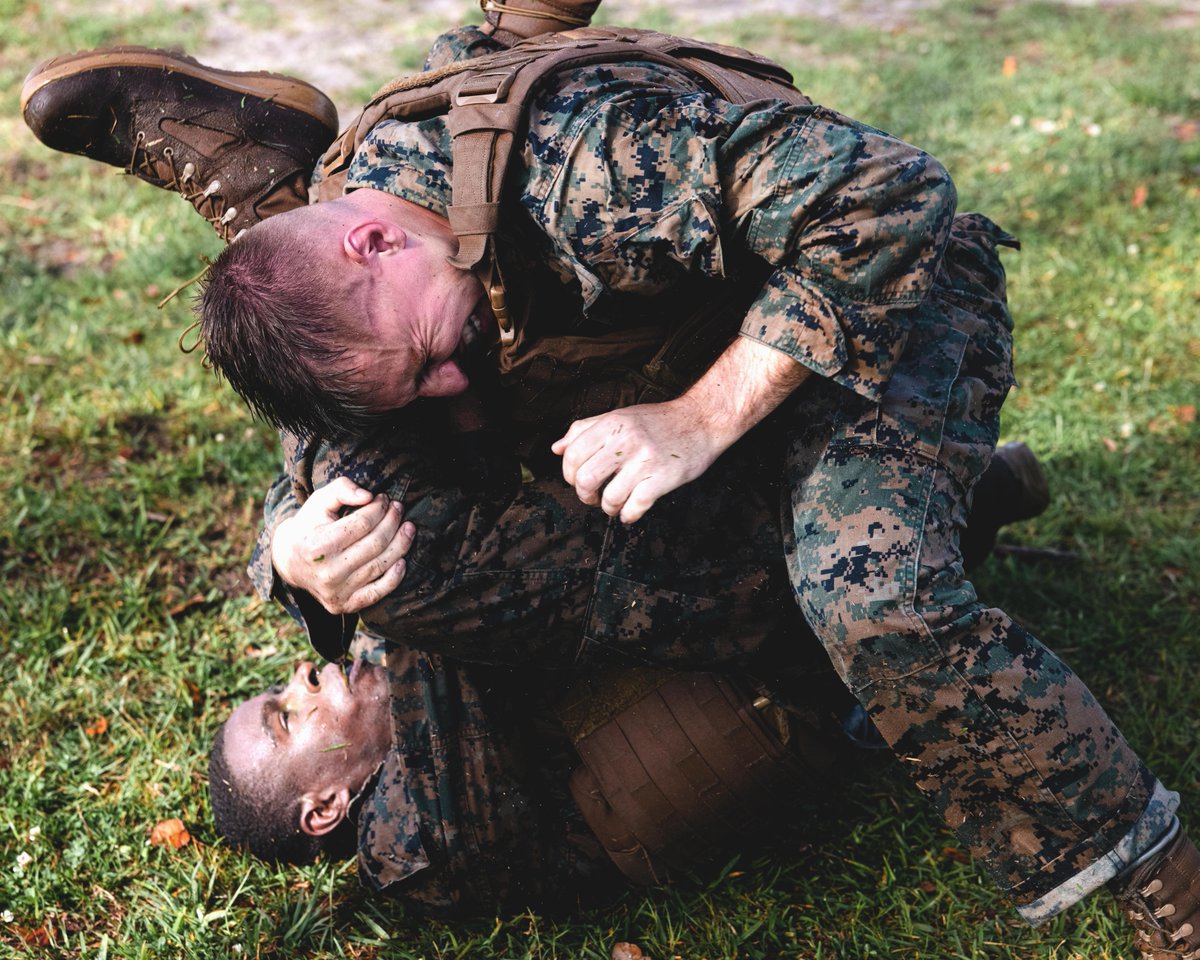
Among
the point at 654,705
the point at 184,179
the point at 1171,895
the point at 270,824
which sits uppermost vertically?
the point at 184,179

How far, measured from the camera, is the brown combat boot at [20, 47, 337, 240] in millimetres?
3379

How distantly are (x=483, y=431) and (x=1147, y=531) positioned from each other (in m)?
2.40

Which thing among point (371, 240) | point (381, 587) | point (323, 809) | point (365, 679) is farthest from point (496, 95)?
point (323, 809)

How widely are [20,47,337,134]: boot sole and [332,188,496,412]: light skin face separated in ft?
3.21

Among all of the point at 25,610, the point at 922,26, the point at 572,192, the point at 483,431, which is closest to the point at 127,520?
the point at 25,610

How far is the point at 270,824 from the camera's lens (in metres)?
3.18

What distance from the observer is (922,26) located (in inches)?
306

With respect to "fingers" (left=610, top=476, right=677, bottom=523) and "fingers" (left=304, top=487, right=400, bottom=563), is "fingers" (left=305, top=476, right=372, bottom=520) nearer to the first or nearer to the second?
"fingers" (left=304, top=487, right=400, bottom=563)

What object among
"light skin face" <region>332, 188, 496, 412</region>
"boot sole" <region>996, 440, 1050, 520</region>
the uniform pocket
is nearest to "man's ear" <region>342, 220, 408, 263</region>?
"light skin face" <region>332, 188, 496, 412</region>

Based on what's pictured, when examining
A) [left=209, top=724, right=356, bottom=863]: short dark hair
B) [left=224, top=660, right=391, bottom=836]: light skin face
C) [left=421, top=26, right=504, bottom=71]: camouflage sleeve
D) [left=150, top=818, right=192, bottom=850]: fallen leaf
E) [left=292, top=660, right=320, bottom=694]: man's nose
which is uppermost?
[left=421, top=26, right=504, bottom=71]: camouflage sleeve

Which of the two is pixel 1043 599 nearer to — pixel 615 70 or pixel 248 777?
pixel 615 70

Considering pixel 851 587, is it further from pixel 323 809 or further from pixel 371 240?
pixel 323 809

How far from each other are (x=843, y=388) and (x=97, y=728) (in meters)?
2.54

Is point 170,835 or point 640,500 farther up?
point 640,500
